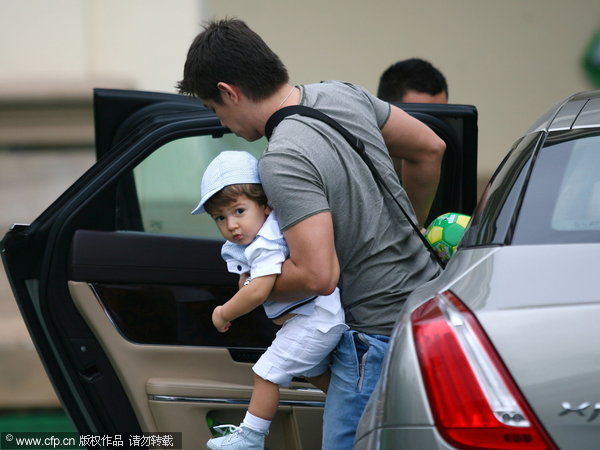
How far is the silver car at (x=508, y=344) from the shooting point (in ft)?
5.08

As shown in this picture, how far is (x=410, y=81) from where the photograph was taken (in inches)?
169

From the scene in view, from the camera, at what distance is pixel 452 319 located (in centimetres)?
167

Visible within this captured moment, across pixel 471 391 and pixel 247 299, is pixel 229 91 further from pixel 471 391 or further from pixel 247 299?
pixel 471 391

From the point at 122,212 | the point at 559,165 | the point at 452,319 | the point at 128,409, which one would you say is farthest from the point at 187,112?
the point at 452,319

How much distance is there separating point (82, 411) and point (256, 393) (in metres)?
0.84

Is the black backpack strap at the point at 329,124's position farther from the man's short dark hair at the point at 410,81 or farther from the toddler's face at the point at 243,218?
the man's short dark hair at the point at 410,81

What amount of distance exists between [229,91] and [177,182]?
4.90ft

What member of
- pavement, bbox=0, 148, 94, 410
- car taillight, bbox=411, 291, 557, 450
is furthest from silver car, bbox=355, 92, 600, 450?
pavement, bbox=0, 148, 94, 410

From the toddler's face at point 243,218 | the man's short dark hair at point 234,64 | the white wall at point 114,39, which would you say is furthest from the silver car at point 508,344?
the white wall at point 114,39

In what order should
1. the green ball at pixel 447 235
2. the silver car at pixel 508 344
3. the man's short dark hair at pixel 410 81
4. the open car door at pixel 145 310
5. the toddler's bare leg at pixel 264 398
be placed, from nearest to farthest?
the silver car at pixel 508 344 → the toddler's bare leg at pixel 264 398 → the green ball at pixel 447 235 → the open car door at pixel 145 310 → the man's short dark hair at pixel 410 81

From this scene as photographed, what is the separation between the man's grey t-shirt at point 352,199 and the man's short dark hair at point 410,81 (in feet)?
5.86

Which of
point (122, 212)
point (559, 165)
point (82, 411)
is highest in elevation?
point (559, 165)

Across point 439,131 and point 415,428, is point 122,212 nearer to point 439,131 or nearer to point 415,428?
point 439,131

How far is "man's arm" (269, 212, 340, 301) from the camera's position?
2178mm
